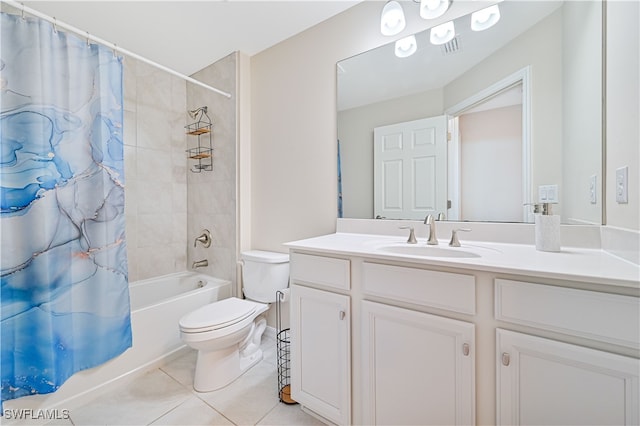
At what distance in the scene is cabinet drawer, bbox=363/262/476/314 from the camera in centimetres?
88

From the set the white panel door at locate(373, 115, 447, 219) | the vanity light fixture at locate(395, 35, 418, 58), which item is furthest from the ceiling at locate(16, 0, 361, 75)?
the white panel door at locate(373, 115, 447, 219)

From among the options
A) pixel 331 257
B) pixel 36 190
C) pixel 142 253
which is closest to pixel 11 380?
pixel 36 190

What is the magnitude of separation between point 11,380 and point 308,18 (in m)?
2.59

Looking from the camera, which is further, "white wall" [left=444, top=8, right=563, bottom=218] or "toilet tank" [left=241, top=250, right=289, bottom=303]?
"toilet tank" [left=241, top=250, right=289, bottom=303]

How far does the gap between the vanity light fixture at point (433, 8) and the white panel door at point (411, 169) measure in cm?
56

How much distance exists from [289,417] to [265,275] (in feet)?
2.82

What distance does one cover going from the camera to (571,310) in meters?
0.73

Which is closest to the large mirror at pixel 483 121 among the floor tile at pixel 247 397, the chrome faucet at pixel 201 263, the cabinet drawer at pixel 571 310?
the cabinet drawer at pixel 571 310

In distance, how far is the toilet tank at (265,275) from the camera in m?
1.90

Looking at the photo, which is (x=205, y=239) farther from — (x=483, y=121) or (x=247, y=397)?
(x=483, y=121)

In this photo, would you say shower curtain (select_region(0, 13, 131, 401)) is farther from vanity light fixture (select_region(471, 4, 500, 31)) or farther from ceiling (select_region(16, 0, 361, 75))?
vanity light fixture (select_region(471, 4, 500, 31))

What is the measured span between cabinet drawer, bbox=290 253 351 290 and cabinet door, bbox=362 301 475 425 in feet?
0.47

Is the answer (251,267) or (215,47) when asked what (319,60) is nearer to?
(215,47)

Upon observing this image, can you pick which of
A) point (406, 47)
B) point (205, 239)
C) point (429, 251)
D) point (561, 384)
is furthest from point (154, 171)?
point (561, 384)
